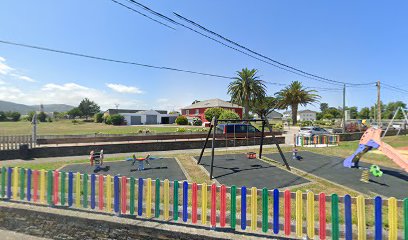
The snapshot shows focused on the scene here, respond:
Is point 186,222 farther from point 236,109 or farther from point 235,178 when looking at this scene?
point 236,109

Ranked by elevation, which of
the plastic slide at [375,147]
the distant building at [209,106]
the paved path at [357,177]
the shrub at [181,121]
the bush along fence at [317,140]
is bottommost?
the paved path at [357,177]

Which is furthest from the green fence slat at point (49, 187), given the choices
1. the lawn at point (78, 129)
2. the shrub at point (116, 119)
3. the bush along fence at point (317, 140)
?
the shrub at point (116, 119)

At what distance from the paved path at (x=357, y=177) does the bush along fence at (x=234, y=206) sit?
2.72 meters

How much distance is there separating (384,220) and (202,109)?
54724mm

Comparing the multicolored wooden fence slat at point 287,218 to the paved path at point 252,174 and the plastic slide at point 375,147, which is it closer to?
the paved path at point 252,174

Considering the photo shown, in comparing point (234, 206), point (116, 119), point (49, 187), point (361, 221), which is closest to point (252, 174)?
point (234, 206)

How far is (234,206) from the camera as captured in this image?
15.4 feet

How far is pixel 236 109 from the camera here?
58938 mm

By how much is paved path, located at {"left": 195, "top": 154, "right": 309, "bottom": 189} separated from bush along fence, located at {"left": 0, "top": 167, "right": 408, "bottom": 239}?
2569 millimetres

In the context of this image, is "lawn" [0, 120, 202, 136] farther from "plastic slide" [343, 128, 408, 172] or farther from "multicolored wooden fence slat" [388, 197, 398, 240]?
"multicolored wooden fence slat" [388, 197, 398, 240]

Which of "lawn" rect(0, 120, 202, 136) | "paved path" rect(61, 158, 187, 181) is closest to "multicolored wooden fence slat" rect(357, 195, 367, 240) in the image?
"paved path" rect(61, 158, 187, 181)

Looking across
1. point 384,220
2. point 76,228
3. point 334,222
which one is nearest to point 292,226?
point 334,222

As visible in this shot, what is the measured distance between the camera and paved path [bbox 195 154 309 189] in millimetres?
8742

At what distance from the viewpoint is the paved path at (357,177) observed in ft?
26.3
